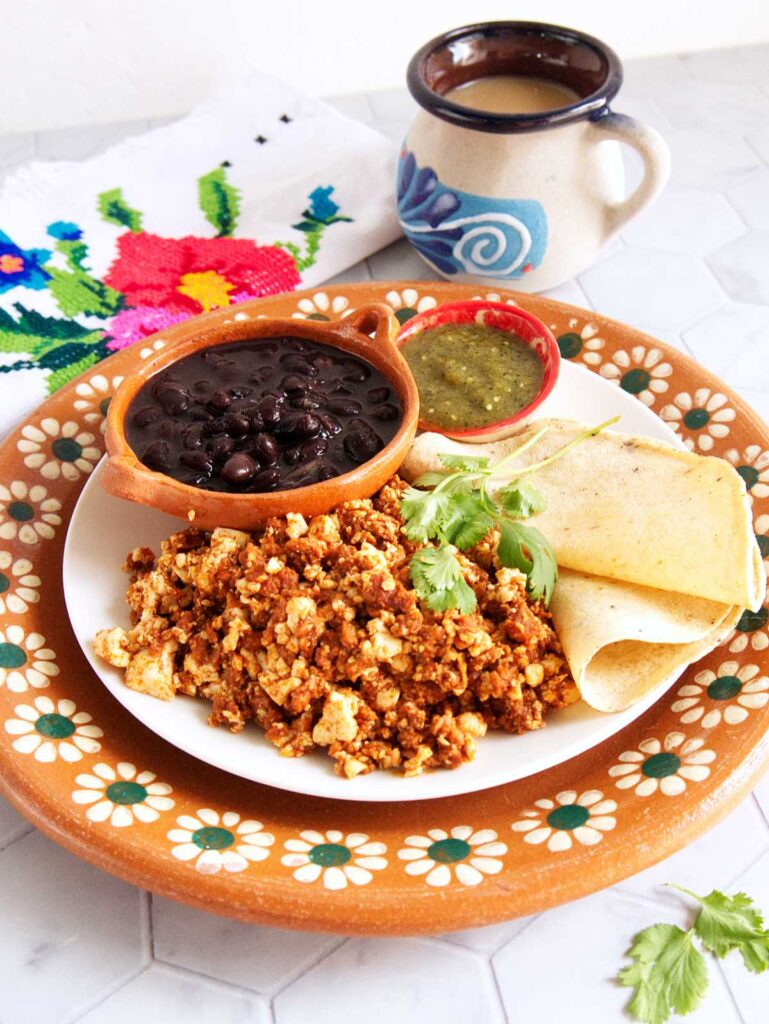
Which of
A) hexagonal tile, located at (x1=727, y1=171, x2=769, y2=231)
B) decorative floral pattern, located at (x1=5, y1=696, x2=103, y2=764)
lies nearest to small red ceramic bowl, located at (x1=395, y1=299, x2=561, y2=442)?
decorative floral pattern, located at (x1=5, y1=696, x2=103, y2=764)

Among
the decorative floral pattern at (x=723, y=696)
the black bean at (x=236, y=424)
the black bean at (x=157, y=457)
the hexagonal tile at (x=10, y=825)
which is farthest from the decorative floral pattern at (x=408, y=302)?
the hexagonal tile at (x=10, y=825)

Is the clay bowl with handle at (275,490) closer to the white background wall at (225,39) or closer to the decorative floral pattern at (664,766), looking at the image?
A: the decorative floral pattern at (664,766)

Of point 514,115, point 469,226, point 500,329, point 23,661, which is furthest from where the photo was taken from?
point 469,226

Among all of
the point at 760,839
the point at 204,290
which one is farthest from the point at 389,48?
the point at 760,839

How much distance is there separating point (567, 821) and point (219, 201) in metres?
2.88

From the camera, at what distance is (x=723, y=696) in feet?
7.72

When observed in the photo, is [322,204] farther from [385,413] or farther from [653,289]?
[385,413]

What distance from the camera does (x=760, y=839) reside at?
2.30 m

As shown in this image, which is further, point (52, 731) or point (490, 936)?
point (52, 731)

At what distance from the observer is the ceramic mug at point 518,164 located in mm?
3264

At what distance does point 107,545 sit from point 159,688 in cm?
52

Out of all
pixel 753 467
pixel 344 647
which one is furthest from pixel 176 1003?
pixel 753 467

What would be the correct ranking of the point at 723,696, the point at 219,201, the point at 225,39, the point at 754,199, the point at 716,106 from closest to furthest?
the point at 723,696 → the point at 219,201 → the point at 754,199 → the point at 225,39 → the point at 716,106

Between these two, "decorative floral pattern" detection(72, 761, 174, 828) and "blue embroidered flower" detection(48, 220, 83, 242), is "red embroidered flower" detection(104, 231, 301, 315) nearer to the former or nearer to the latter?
"blue embroidered flower" detection(48, 220, 83, 242)
